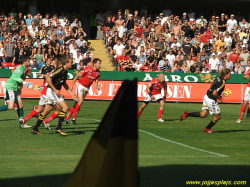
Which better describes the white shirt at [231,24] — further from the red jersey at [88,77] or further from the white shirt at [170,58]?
the red jersey at [88,77]

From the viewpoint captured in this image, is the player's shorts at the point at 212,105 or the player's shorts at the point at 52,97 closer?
the player's shorts at the point at 52,97

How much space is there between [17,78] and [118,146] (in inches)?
528

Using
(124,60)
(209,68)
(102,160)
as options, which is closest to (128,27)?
(124,60)

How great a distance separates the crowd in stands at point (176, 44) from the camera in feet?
104

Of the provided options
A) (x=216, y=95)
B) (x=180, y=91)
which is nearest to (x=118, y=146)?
(x=216, y=95)

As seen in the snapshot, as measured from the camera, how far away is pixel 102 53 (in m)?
35.4

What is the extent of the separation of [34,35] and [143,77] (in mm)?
7583

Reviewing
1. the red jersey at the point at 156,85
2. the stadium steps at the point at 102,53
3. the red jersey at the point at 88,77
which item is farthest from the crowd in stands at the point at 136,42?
the red jersey at the point at 88,77

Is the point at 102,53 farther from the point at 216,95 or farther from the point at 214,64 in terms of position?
the point at 216,95

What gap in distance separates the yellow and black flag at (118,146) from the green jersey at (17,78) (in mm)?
13090

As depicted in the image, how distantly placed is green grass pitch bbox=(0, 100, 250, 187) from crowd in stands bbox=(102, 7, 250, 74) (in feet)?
41.7

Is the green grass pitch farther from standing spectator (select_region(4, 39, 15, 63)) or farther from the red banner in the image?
standing spectator (select_region(4, 39, 15, 63))

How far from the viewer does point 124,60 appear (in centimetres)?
3148

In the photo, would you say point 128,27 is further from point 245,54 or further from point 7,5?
point 7,5
